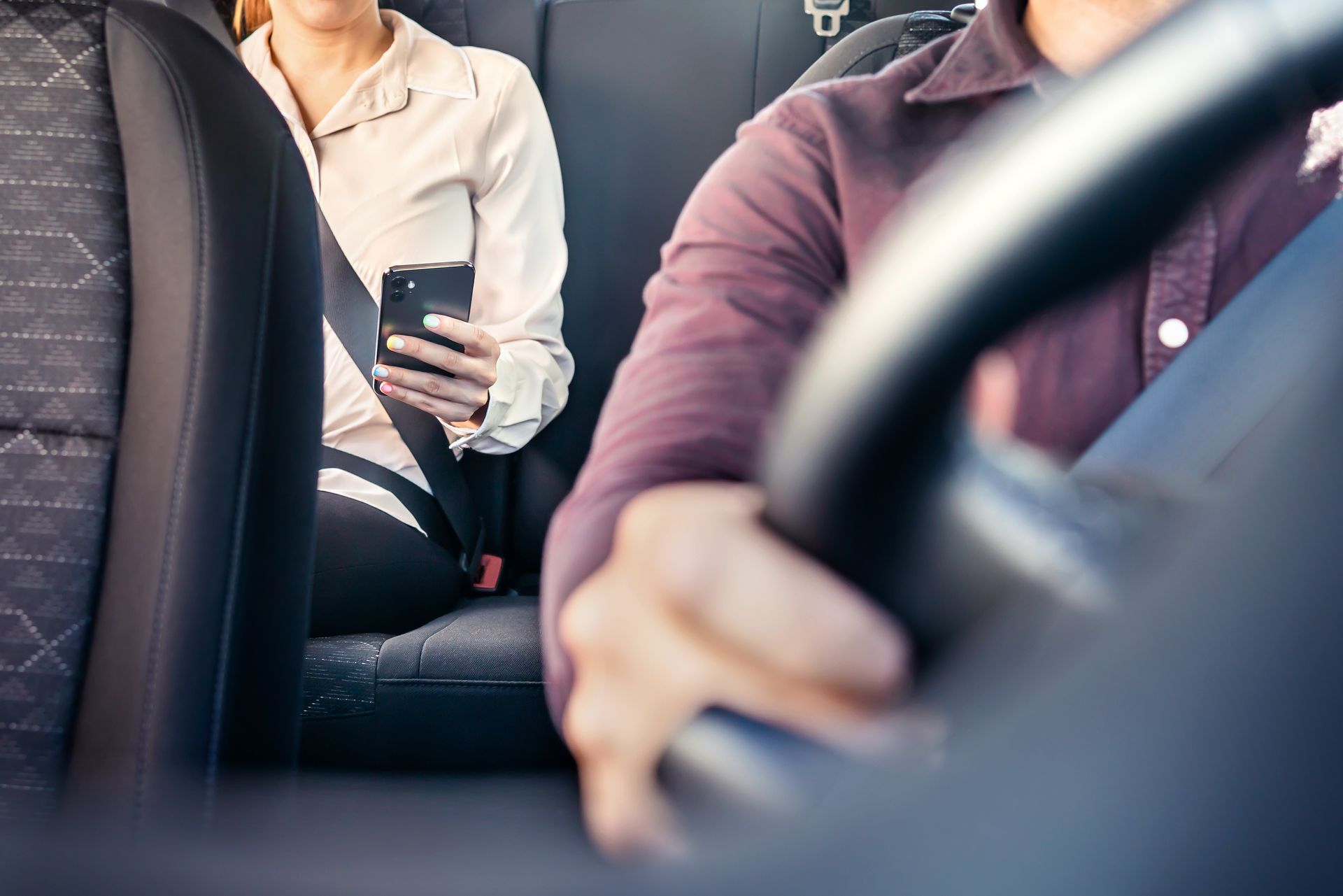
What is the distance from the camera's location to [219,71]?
688mm

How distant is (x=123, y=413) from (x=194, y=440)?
1.8 inches

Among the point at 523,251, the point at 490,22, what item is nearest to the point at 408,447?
the point at 523,251

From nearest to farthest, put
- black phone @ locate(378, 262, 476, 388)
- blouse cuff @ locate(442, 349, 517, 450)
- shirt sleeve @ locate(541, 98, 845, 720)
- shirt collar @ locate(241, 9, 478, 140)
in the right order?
shirt sleeve @ locate(541, 98, 845, 720)
black phone @ locate(378, 262, 476, 388)
blouse cuff @ locate(442, 349, 517, 450)
shirt collar @ locate(241, 9, 478, 140)

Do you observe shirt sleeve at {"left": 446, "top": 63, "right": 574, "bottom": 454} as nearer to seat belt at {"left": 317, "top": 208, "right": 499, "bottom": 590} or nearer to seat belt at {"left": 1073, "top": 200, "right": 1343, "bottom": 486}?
seat belt at {"left": 317, "top": 208, "right": 499, "bottom": 590}

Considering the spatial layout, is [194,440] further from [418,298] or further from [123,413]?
[418,298]

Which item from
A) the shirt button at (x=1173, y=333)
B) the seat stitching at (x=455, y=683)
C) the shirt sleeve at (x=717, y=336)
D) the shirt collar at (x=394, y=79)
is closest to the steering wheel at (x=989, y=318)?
the shirt sleeve at (x=717, y=336)

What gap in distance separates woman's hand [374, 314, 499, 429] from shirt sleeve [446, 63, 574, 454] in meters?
0.08

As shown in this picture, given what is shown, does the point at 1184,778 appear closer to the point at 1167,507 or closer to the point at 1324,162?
the point at 1167,507

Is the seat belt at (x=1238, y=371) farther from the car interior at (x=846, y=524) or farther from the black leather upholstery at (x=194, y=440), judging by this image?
the black leather upholstery at (x=194, y=440)

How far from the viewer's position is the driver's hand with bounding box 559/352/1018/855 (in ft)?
1.01

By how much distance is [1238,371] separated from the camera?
0.35 meters

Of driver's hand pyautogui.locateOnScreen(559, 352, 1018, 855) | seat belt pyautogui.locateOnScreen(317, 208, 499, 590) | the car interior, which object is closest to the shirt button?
the car interior

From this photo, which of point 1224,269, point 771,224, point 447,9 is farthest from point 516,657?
point 447,9

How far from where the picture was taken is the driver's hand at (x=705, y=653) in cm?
31
